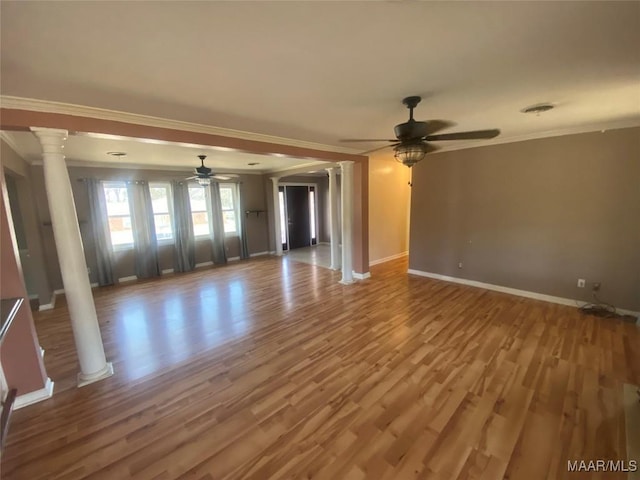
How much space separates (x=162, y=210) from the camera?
20.0ft

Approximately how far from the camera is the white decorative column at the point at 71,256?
7.03ft

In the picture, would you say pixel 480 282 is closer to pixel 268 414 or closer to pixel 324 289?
pixel 324 289

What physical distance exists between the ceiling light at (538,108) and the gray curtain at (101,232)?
6844mm

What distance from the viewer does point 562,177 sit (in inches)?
145

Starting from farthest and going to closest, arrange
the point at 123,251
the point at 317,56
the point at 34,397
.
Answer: the point at 123,251, the point at 34,397, the point at 317,56

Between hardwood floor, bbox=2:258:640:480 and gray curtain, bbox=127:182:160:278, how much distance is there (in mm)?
2095

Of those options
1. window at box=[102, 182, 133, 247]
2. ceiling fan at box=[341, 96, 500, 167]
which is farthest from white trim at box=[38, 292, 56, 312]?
ceiling fan at box=[341, 96, 500, 167]

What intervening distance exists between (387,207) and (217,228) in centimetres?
432

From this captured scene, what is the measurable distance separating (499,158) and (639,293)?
242 centimetres

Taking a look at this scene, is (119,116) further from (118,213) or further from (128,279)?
(128,279)

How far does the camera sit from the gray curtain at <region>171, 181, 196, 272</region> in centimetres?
615

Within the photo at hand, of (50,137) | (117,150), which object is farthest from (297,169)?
(50,137)

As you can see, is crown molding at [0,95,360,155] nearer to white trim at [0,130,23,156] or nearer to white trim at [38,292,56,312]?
white trim at [0,130,23,156]

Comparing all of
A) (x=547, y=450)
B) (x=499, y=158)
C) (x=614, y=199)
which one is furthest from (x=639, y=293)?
(x=547, y=450)
